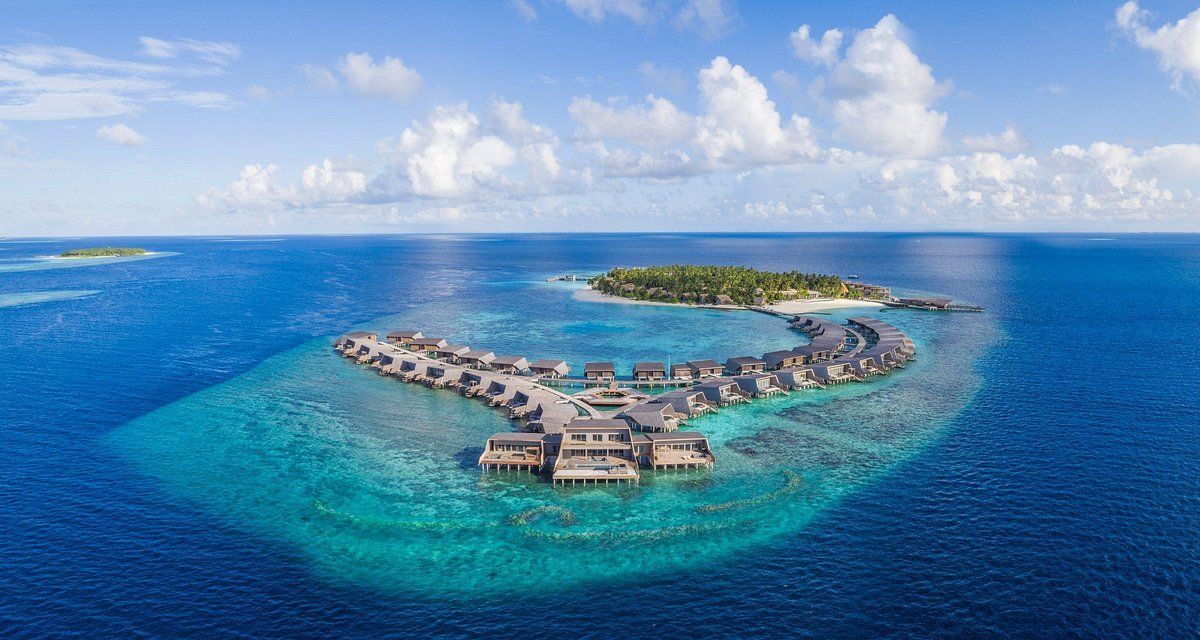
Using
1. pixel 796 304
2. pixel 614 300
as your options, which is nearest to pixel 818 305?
pixel 796 304

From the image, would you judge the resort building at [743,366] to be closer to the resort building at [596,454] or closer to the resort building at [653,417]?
the resort building at [653,417]

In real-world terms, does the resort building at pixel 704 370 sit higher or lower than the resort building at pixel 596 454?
higher

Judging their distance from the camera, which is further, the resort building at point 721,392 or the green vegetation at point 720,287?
the green vegetation at point 720,287

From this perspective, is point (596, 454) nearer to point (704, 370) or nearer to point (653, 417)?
point (653, 417)

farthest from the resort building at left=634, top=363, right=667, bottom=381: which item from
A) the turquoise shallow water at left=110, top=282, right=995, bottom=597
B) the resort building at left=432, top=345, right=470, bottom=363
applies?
the resort building at left=432, top=345, right=470, bottom=363

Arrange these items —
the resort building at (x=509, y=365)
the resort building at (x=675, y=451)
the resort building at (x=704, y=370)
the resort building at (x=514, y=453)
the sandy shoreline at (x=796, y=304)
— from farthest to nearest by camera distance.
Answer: the sandy shoreline at (x=796, y=304)
the resort building at (x=509, y=365)
the resort building at (x=704, y=370)
the resort building at (x=675, y=451)
the resort building at (x=514, y=453)

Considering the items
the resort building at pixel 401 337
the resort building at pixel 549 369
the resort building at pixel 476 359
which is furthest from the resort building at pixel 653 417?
the resort building at pixel 401 337

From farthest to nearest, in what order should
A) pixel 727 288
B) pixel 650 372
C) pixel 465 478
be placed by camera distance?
pixel 727 288
pixel 650 372
pixel 465 478
